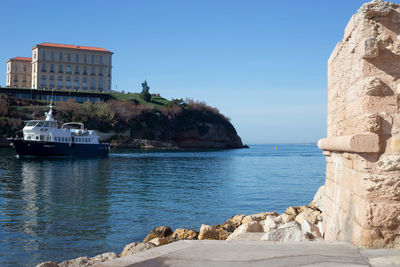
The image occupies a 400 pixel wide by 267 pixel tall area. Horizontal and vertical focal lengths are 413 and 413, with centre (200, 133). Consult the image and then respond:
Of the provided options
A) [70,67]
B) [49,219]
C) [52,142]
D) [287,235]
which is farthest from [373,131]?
[70,67]

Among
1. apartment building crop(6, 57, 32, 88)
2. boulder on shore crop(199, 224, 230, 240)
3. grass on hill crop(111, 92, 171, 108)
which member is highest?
apartment building crop(6, 57, 32, 88)

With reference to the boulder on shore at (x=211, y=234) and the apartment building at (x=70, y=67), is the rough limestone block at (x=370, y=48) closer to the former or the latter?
the boulder on shore at (x=211, y=234)

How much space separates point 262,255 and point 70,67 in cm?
10185

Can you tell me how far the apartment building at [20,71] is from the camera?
10394 cm

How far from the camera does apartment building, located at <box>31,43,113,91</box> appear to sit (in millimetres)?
96312

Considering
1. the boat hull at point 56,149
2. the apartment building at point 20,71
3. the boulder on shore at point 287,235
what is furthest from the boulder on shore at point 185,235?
the apartment building at point 20,71

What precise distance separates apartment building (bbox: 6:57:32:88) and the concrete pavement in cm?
10907

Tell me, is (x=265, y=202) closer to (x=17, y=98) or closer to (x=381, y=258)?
(x=381, y=258)

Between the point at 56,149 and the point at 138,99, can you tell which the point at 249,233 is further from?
the point at 138,99

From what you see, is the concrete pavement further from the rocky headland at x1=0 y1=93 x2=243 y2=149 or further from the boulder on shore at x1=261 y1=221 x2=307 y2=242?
the rocky headland at x1=0 y1=93 x2=243 y2=149

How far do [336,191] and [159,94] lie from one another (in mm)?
102728

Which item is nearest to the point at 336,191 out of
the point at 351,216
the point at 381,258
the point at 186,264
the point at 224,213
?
the point at 351,216

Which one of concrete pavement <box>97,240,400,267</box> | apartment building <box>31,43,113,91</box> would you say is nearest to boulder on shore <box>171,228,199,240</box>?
concrete pavement <box>97,240,400,267</box>

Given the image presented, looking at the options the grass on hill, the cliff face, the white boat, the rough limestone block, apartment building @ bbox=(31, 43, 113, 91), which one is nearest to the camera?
the rough limestone block
